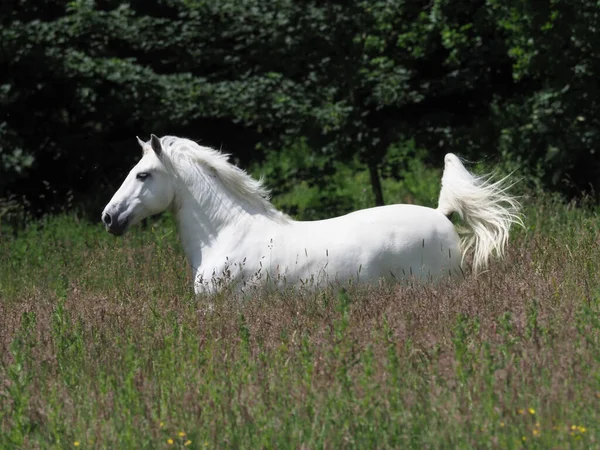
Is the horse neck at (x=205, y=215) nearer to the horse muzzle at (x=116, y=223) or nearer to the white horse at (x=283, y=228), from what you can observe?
the white horse at (x=283, y=228)

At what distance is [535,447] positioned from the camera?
13.8 ft

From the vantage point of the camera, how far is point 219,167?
764 centimetres

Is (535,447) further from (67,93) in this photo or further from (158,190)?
(67,93)

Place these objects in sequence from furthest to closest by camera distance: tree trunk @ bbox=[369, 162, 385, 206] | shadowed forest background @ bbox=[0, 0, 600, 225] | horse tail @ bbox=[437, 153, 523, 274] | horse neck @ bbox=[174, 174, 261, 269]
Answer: tree trunk @ bbox=[369, 162, 385, 206], shadowed forest background @ bbox=[0, 0, 600, 225], horse neck @ bbox=[174, 174, 261, 269], horse tail @ bbox=[437, 153, 523, 274]

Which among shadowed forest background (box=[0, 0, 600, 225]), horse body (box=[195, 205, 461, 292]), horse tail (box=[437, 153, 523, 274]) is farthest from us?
shadowed forest background (box=[0, 0, 600, 225])

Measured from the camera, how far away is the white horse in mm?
7141

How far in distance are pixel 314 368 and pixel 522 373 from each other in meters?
1.00

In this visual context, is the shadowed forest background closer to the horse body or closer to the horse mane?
the horse mane

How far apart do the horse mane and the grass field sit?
0.95m

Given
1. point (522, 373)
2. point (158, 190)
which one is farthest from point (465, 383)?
point (158, 190)

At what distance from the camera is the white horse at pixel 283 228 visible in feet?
23.4

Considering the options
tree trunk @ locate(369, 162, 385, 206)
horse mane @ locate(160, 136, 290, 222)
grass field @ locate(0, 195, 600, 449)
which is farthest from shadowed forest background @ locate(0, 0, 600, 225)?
grass field @ locate(0, 195, 600, 449)

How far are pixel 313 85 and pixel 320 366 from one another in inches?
317

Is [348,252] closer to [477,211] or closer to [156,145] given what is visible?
[477,211]
